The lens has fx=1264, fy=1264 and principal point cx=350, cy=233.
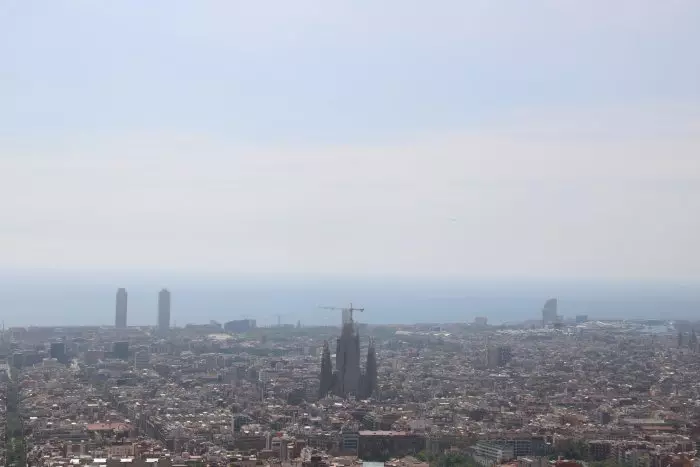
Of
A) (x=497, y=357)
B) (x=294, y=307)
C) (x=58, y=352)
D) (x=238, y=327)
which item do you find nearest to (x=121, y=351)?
(x=58, y=352)

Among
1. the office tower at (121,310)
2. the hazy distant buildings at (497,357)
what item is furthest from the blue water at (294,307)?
the hazy distant buildings at (497,357)

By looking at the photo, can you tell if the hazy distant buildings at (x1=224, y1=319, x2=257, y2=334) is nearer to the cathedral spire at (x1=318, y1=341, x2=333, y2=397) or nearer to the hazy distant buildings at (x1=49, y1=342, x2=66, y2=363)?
the hazy distant buildings at (x1=49, y1=342, x2=66, y2=363)

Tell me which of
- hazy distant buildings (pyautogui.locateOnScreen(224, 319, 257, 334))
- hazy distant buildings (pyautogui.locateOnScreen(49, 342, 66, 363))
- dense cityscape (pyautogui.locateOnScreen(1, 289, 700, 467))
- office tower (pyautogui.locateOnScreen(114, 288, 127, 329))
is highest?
office tower (pyautogui.locateOnScreen(114, 288, 127, 329))

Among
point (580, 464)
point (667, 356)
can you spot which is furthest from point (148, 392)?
point (667, 356)

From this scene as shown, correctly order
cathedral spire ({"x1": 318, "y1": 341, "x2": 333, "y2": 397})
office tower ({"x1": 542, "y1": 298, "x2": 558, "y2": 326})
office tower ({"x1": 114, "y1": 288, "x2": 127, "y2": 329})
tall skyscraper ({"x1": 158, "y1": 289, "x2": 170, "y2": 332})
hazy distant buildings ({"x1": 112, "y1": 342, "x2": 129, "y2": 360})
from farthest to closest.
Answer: office tower ({"x1": 542, "y1": 298, "x2": 558, "y2": 326})
office tower ({"x1": 114, "y1": 288, "x2": 127, "y2": 329})
tall skyscraper ({"x1": 158, "y1": 289, "x2": 170, "y2": 332})
hazy distant buildings ({"x1": 112, "y1": 342, "x2": 129, "y2": 360})
cathedral spire ({"x1": 318, "y1": 341, "x2": 333, "y2": 397})

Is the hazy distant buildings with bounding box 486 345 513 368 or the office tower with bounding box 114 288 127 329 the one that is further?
the office tower with bounding box 114 288 127 329

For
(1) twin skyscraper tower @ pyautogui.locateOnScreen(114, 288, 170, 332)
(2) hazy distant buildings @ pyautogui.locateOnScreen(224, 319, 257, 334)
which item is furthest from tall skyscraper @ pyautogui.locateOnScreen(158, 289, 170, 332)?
(2) hazy distant buildings @ pyautogui.locateOnScreen(224, 319, 257, 334)

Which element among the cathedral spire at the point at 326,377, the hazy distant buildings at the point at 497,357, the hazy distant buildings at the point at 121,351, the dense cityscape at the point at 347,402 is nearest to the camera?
the dense cityscape at the point at 347,402

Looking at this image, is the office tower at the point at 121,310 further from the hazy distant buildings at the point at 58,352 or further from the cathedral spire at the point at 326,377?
the cathedral spire at the point at 326,377

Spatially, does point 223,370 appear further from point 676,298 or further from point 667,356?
point 676,298
